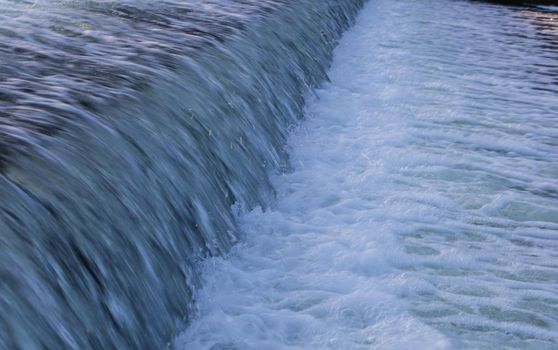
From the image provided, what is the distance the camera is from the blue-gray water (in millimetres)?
3338

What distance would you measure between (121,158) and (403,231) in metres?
2.08

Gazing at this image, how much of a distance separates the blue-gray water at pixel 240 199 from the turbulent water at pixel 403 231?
2 cm

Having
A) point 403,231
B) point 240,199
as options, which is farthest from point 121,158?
point 403,231

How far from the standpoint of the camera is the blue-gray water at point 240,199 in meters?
3.34

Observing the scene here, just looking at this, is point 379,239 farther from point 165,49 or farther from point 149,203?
point 165,49

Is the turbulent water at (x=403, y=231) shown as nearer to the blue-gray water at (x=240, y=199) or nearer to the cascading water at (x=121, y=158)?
the blue-gray water at (x=240, y=199)

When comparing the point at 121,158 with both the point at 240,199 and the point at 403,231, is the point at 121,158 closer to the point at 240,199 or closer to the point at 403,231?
the point at 240,199

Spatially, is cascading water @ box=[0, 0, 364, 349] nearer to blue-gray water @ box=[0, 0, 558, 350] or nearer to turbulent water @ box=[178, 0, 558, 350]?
blue-gray water @ box=[0, 0, 558, 350]

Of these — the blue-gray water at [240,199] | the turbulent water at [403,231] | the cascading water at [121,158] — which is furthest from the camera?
the turbulent water at [403,231]

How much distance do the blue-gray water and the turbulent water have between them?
0.06 ft

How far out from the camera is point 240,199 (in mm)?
5043

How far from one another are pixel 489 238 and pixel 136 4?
185 inches

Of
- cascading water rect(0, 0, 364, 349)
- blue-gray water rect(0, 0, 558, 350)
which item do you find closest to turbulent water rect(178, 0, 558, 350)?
blue-gray water rect(0, 0, 558, 350)

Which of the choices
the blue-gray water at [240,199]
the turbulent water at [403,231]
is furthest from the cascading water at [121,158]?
the turbulent water at [403,231]
